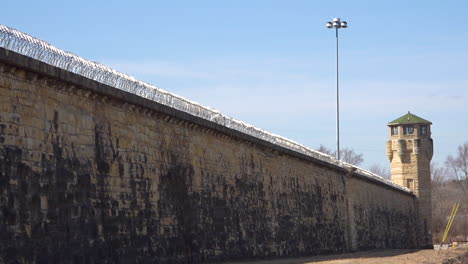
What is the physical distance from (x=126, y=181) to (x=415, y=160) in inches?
1768

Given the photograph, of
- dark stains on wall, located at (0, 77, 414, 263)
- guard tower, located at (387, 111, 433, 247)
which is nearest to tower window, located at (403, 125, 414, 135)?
guard tower, located at (387, 111, 433, 247)

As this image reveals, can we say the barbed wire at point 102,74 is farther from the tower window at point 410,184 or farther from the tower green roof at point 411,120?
the tower green roof at point 411,120

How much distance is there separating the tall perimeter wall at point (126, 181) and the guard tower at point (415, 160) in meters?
30.4

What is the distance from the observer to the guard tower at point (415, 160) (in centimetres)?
6012

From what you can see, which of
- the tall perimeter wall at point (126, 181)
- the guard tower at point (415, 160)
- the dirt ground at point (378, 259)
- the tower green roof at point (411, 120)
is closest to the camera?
the tall perimeter wall at point (126, 181)

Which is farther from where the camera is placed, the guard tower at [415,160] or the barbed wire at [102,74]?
the guard tower at [415,160]

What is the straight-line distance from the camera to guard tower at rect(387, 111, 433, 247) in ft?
197

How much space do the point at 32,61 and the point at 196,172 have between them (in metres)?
8.09

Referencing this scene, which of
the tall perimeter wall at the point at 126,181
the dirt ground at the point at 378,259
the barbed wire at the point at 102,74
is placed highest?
the barbed wire at the point at 102,74

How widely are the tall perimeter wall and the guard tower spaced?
30.4m

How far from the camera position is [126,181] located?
1742cm

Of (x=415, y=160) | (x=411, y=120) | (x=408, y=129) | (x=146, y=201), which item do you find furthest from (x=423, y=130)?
(x=146, y=201)

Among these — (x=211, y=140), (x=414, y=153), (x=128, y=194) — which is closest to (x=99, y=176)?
(x=128, y=194)

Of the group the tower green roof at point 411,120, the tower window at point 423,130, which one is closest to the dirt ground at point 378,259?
the tower window at point 423,130
